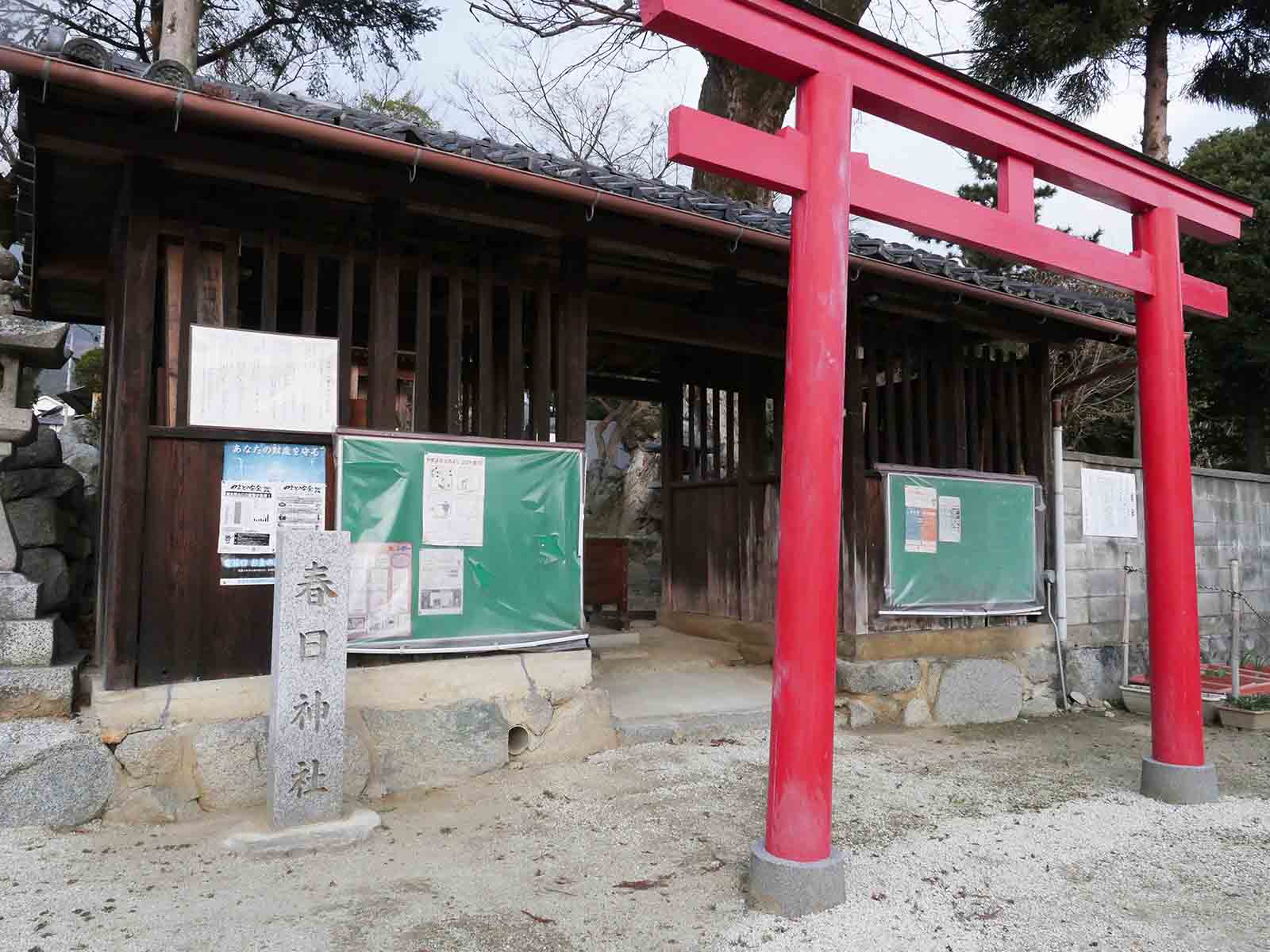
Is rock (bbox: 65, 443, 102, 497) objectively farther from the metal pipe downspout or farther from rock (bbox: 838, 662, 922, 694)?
the metal pipe downspout

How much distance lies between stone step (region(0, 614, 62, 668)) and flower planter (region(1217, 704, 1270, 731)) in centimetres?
941

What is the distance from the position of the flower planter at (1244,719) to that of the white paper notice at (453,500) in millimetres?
7104

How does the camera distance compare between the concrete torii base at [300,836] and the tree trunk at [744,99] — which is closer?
the concrete torii base at [300,836]

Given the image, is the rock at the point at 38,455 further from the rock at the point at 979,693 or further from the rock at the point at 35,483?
the rock at the point at 979,693

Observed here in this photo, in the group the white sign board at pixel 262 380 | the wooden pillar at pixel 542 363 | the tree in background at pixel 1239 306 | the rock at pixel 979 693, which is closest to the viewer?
the white sign board at pixel 262 380

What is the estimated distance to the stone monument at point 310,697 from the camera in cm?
443

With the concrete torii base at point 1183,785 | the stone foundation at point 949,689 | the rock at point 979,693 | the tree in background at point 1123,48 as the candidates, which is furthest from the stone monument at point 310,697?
the tree in background at point 1123,48

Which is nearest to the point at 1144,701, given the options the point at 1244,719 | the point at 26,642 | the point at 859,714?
the point at 1244,719

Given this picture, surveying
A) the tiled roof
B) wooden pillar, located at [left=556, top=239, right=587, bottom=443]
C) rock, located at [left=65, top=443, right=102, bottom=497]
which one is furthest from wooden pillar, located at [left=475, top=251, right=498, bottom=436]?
rock, located at [left=65, top=443, right=102, bottom=497]

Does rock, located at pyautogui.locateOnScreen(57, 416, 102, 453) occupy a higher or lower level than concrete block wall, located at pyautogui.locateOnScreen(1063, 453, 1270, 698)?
higher

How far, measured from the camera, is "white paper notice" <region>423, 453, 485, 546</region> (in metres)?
5.54

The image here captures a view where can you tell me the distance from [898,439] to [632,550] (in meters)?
11.2

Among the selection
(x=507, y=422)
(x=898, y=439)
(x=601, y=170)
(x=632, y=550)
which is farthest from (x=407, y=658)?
(x=632, y=550)

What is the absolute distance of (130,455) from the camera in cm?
482
